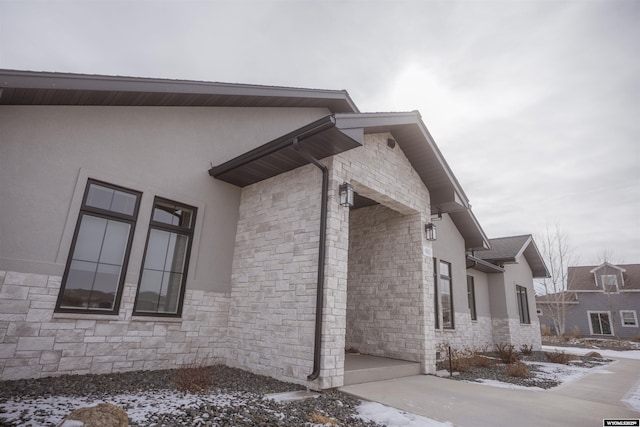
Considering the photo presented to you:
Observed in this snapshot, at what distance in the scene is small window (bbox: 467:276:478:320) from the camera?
12.5 metres

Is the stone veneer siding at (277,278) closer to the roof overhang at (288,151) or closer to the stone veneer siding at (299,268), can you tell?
the stone veneer siding at (299,268)

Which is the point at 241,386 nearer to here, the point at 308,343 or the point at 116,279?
the point at 308,343

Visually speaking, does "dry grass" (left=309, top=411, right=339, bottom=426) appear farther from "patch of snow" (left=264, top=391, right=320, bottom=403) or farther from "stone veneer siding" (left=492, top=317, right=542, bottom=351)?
"stone veneer siding" (left=492, top=317, right=542, bottom=351)

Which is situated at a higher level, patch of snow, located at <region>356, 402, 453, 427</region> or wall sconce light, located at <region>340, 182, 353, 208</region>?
wall sconce light, located at <region>340, 182, 353, 208</region>

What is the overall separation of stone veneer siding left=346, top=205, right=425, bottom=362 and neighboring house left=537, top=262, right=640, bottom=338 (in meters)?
22.9

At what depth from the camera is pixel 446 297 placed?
10391 millimetres

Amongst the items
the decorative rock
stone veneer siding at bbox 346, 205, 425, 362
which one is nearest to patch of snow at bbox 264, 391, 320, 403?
the decorative rock

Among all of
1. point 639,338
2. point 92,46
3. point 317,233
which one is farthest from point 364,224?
point 639,338

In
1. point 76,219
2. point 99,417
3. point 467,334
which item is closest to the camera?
point 99,417

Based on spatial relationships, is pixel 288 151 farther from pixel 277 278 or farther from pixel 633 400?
pixel 633 400

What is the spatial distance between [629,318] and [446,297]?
73.6ft

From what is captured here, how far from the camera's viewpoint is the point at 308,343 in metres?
4.88

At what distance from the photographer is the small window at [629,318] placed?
73.5ft

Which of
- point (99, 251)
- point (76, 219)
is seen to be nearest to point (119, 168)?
point (76, 219)
